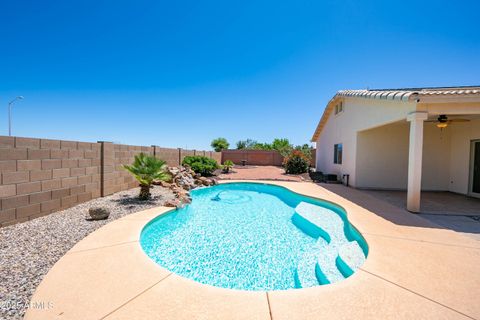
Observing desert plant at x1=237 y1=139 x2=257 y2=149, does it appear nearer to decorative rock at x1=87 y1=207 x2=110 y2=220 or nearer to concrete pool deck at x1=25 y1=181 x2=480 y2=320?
decorative rock at x1=87 y1=207 x2=110 y2=220

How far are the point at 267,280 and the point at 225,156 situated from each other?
2517 cm

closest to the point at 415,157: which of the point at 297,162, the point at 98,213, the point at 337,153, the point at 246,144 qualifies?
the point at 337,153

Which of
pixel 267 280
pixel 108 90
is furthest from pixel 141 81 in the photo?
pixel 267 280

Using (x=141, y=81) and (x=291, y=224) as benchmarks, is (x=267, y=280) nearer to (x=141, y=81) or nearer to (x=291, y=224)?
(x=291, y=224)

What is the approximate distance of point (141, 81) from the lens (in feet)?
48.0

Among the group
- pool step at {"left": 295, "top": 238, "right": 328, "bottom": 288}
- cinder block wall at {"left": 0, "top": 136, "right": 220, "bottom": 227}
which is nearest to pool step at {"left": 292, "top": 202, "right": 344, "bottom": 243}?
pool step at {"left": 295, "top": 238, "right": 328, "bottom": 288}

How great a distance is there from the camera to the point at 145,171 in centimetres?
732

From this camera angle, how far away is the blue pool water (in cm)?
362

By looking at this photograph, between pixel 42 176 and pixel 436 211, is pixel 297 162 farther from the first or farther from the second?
pixel 42 176

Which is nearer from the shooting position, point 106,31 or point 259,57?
point 106,31

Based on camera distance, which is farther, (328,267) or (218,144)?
(218,144)

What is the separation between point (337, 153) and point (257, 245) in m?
10.7

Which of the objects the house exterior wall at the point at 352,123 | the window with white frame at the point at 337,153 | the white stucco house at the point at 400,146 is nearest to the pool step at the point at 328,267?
the white stucco house at the point at 400,146

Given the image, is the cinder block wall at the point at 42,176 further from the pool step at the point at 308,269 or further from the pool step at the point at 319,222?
the pool step at the point at 319,222
